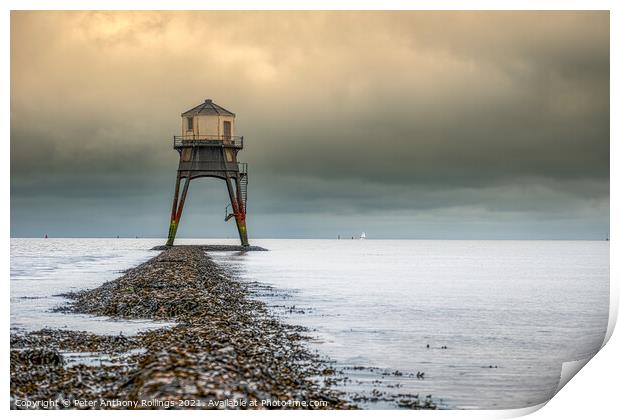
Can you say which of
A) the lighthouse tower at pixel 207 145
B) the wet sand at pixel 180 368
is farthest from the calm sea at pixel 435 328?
the lighthouse tower at pixel 207 145

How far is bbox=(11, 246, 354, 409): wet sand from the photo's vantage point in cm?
1109

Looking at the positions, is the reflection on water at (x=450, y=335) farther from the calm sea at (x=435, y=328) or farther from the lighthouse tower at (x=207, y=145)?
the lighthouse tower at (x=207, y=145)

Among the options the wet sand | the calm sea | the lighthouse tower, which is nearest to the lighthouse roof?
the lighthouse tower

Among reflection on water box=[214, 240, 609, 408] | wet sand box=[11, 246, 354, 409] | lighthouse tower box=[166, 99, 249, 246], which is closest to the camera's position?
wet sand box=[11, 246, 354, 409]

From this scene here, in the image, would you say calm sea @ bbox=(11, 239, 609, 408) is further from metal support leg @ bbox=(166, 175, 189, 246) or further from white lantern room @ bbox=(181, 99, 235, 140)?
white lantern room @ bbox=(181, 99, 235, 140)

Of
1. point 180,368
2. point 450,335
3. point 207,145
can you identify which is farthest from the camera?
point 207,145

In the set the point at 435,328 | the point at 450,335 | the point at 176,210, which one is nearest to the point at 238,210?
the point at 176,210

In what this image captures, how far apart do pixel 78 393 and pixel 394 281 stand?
33.0 m

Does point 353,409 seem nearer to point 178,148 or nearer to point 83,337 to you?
point 83,337

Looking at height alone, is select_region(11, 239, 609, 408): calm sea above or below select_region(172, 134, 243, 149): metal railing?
below

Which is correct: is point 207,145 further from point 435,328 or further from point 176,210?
point 435,328

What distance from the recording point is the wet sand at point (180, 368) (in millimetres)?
11086

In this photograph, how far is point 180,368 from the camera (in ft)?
38.1
